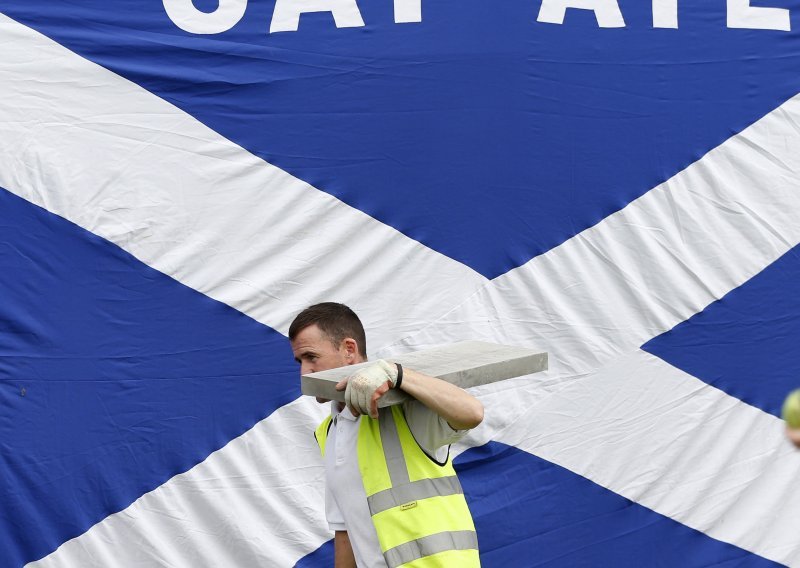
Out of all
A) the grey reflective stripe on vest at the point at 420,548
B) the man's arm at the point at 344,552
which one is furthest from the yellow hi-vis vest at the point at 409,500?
the man's arm at the point at 344,552

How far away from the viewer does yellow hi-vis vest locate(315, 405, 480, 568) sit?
212cm

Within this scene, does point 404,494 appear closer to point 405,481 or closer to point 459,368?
point 405,481

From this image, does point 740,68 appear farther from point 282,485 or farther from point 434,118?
point 282,485

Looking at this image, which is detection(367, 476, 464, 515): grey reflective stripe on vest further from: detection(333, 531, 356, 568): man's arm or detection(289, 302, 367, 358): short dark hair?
detection(289, 302, 367, 358): short dark hair

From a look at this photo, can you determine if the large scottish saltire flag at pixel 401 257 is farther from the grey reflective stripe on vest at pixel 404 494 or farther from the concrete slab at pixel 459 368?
the grey reflective stripe on vest at pixel 404 494

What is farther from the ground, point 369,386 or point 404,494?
point 369,386

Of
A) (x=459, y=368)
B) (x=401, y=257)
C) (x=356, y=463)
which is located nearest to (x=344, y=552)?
(x=356, y=463)

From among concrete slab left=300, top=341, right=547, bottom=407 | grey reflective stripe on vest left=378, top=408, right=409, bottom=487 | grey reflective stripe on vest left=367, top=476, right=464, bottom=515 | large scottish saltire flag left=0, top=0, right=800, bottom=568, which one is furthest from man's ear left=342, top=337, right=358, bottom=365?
large scottish saltire flag left=0, top=0, right=800, bottom=568

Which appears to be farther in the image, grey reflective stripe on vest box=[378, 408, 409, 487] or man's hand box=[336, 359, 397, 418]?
grey reflective stripe on vest box=[378, 408, 409, 487]

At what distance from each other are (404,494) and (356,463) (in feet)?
0.45

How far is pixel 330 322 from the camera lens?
2371mm

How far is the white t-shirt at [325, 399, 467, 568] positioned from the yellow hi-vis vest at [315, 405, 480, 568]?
0.10 ft

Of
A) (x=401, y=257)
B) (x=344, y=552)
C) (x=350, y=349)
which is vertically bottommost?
(x=344, y=552)

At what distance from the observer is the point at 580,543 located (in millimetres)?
3074
